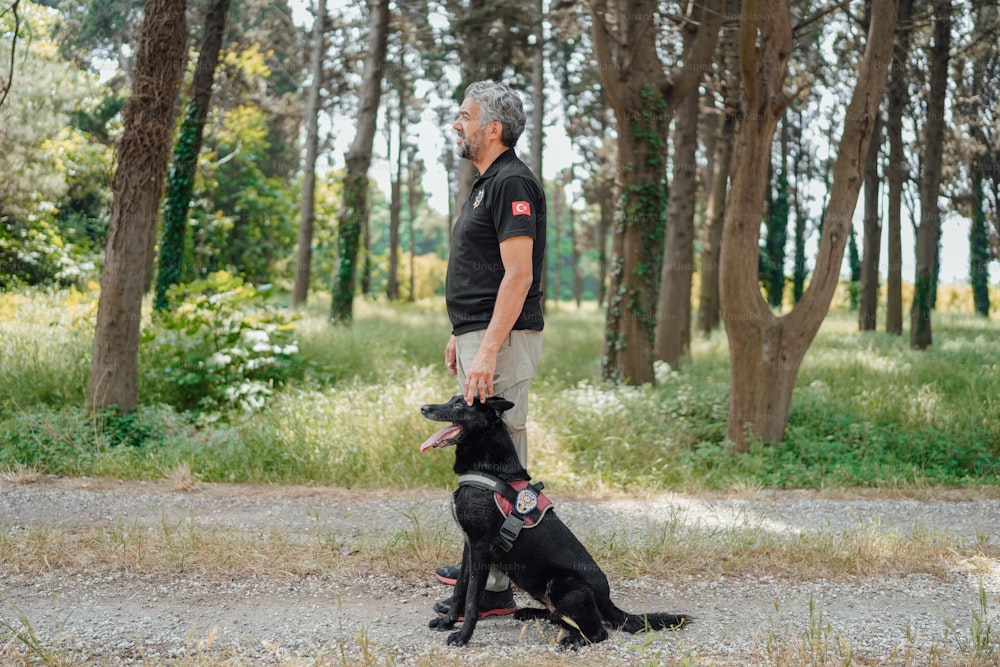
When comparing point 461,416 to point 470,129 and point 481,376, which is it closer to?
point 481,376

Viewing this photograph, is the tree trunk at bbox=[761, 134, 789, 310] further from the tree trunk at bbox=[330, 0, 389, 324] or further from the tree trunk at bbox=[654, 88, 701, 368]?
the tree trunk at bbox=[330, 0, 389, 324]

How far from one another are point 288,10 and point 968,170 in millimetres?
27401

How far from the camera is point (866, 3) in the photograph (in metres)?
16.0

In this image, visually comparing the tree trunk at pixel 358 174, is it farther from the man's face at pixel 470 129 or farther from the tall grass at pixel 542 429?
the man's face at pixel 470 129

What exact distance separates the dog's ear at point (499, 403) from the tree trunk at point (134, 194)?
5.80 metres

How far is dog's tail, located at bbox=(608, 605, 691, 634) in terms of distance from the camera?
4.10m

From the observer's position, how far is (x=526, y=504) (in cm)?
397

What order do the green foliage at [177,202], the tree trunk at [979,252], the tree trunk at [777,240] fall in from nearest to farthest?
the green foliage at [177,202], the tree trunk at [777,240], the tree trunk at [979,252]

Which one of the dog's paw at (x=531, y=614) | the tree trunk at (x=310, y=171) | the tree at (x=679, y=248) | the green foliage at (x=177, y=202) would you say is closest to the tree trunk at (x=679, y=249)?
the tree at (x=679, y=248)

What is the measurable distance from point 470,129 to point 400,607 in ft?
8.85

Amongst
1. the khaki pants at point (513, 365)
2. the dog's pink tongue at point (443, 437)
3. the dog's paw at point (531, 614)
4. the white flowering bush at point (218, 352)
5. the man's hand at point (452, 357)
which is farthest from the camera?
the white flowering bush at point (218, 352)

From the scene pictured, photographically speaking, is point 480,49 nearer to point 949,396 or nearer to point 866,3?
point 866,3

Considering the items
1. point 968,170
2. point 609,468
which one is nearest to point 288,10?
point 609,468

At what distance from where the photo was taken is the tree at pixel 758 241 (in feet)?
28.5
